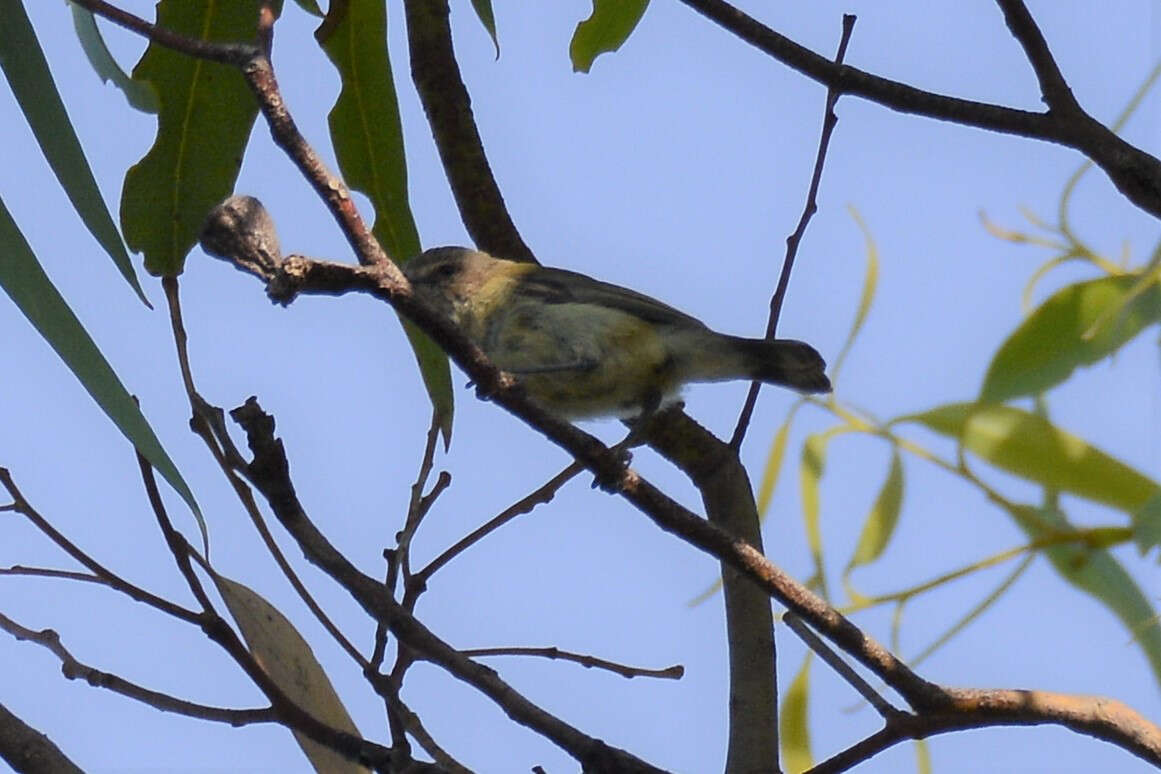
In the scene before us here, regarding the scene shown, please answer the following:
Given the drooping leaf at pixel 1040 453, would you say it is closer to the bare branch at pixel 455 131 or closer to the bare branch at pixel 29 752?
the bare branch at pixel 455 131

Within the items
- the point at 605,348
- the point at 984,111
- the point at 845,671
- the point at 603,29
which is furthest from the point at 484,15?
the point at 845,671

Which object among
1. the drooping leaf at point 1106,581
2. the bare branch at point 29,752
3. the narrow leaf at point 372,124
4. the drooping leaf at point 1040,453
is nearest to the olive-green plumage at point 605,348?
the narrow leaf at point 372,124

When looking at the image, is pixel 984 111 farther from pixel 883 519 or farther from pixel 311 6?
pixel 311 6

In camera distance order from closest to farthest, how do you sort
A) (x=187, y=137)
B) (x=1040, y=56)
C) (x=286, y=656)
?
(x=1040, y=56) < (x=286, y=656) < (x=187, y=137)

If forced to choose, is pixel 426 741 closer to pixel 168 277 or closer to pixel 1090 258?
pixel 168 277

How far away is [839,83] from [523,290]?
3.47ft

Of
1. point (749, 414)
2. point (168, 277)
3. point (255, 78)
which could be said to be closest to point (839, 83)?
point (749, 414)

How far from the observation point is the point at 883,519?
241 centimetres

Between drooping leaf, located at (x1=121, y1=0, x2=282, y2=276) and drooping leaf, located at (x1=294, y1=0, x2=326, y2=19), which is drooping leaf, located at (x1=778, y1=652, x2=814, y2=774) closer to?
drooping leaf, located at (x1=121, y1=0, x2=282, y2=276)

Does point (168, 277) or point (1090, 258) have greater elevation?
point (1090, 258)

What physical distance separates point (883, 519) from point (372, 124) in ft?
3.41

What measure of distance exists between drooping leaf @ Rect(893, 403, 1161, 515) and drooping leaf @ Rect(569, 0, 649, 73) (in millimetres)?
772

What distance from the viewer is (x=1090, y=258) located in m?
2.40

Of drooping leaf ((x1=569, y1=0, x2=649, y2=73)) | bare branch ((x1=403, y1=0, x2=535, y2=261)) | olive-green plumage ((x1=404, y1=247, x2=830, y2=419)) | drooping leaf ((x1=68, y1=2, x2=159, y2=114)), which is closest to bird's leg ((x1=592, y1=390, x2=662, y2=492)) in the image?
olive-green plumage ((x1=404, y1=247, x2=830, y2=419))
